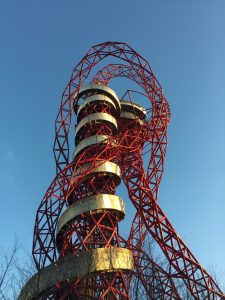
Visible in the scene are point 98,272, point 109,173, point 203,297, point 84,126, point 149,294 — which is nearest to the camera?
point 149,294

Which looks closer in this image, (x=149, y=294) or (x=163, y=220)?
(x=149, y=294)

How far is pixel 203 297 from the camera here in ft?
80.8

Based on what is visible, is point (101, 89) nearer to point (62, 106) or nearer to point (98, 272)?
point (62, 106)

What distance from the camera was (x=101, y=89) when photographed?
33312mm

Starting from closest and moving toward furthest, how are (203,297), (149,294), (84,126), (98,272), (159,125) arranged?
(149,294), (98,272), (203,297), (84,126), (159,125)

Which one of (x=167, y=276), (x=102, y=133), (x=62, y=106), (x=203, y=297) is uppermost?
(x=62, y=106)

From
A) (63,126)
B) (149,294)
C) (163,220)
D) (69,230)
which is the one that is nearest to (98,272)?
(69,230)

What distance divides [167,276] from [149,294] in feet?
37.7

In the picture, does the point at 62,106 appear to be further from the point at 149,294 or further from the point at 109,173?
the point at 149,294

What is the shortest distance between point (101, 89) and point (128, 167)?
23.5ft

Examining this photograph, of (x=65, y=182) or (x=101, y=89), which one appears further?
(x=101, y=89)

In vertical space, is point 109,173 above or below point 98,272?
above

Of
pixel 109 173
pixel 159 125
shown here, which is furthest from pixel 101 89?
pixel 109 173

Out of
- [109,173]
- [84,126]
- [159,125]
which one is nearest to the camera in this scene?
[109,173]
